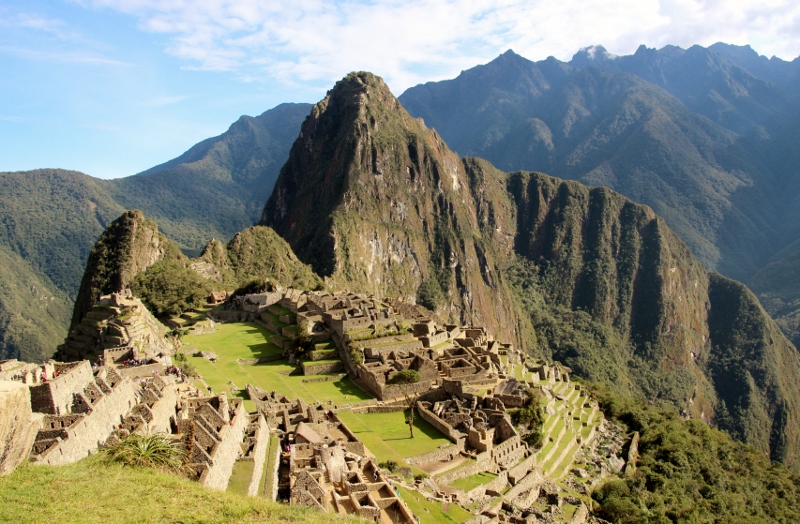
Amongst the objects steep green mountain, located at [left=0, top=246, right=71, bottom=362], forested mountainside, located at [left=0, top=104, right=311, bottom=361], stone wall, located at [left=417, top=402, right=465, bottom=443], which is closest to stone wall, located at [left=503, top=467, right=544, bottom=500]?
stone wall, located at [left=417, top=402, right=465, bottom=443]

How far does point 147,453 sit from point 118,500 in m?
2.66

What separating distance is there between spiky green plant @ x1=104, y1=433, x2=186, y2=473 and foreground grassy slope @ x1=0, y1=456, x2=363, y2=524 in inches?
14.8

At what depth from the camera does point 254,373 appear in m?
40.9

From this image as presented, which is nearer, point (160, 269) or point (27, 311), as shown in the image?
point (160, 269)

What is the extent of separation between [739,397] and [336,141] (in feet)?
441

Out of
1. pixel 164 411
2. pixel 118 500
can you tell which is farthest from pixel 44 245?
pixel 118 500

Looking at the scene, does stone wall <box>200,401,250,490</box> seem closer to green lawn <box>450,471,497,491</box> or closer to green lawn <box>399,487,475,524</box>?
green lawn <box>399,487,475,524</box>

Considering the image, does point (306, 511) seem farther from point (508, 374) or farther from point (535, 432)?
point (508, 374)

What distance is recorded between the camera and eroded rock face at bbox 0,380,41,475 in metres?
14.3

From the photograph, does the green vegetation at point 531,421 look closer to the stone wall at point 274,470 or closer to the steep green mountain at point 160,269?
the stone wall at point 274,470

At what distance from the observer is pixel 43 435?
53.4 feet

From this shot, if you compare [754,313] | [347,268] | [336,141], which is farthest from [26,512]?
[754,313]

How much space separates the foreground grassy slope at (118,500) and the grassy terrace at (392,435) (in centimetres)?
1305

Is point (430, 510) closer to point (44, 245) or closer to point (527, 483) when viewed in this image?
point (527, 483)
